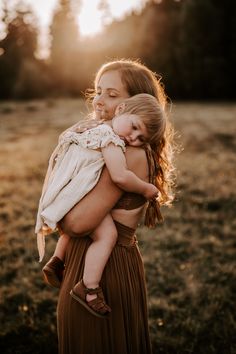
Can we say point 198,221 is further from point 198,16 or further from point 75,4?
point 75,4

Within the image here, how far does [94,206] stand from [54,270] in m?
0.55

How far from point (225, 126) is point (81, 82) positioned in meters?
24.5

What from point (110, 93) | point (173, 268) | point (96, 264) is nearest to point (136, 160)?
point (110, 93)

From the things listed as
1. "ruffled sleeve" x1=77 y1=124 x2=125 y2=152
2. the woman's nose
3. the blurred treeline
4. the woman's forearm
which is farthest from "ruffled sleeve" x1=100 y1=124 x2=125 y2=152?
the blurred treeline

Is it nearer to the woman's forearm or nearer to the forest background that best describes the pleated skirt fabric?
the woman's forearm

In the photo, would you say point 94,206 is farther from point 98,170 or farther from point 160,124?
point 160,124

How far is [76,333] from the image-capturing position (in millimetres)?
2133

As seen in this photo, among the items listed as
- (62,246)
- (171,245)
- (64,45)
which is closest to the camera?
(62,246)

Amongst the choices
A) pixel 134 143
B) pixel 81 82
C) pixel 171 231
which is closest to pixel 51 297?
pixel 171 231

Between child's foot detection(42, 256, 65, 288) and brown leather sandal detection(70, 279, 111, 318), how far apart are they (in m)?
0.28

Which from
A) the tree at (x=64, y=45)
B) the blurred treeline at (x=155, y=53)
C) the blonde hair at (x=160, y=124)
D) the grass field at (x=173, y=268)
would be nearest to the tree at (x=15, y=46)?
the blurred treeline at (x=155, y=53)

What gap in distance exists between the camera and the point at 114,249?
7.07 feet

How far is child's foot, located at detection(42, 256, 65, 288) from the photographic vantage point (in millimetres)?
2287

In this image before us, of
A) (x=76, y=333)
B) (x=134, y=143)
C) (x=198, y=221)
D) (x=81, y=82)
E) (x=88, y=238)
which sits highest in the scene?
(x=134, y=143)
